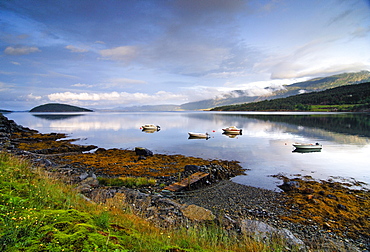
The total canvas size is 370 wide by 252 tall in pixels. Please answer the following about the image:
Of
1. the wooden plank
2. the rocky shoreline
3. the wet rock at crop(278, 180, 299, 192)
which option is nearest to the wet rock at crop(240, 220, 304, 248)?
the rocky shoreline

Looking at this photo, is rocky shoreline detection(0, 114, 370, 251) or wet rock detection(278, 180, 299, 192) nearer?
rocky shoreline detection(0, 114, 370, 251)

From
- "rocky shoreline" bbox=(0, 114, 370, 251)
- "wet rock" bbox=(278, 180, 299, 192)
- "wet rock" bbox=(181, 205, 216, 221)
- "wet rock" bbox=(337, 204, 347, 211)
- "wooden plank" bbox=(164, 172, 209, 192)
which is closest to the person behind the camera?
"rocky shoreline" bbox=(0, 114, 370, 251)

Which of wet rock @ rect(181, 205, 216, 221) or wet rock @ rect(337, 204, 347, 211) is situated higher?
wet rock @ rect(181, 205, 216, 221)

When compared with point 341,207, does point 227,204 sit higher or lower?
higher

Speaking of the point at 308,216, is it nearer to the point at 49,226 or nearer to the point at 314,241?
the point at 314,241

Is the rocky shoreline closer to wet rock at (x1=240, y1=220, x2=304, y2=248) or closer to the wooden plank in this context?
wet rock at (x1=240, y1=220, x2=304, y2=248)

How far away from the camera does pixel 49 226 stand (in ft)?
13.4

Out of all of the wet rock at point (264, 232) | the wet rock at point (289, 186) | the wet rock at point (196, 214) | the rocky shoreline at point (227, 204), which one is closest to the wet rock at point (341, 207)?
the rocky shoreline at point (227, 204)

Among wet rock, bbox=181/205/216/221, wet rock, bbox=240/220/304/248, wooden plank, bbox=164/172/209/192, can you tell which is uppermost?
wet rock, bbox=181/205/216/221

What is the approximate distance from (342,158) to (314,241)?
2731 centimetres

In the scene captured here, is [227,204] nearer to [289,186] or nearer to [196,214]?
[196,214]

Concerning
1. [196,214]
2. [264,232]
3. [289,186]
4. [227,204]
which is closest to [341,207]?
[289,186]

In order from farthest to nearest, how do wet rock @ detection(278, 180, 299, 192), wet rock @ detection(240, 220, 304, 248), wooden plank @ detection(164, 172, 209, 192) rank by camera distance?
wet rock @ detection(278, 180, 299, 192)
wooden plank @ detection(164, 172, 209, 192)
wet rock @ detection(240, 220, 304, 248)

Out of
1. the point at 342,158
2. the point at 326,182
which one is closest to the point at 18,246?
the point at 326,182
